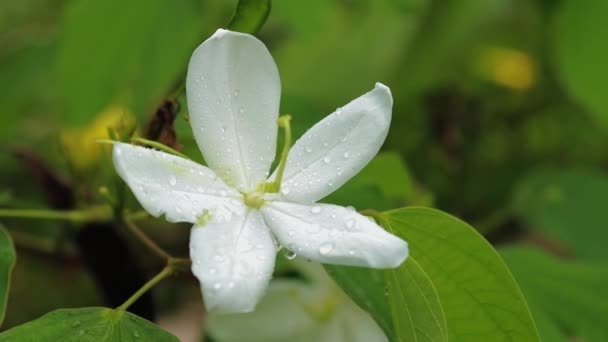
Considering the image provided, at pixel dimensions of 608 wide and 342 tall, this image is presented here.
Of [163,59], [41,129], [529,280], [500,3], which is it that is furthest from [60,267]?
[500,3]

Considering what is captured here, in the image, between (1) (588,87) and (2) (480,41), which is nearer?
(1) (588,87)

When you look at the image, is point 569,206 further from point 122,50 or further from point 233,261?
point 233,261

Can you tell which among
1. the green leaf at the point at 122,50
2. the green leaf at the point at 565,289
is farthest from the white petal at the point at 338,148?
the green leaf at the point at 122,50

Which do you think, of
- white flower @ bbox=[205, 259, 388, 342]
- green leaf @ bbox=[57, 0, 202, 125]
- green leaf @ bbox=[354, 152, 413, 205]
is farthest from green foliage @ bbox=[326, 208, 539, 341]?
green leaf @ bbox=[57, 0, 202, 125]

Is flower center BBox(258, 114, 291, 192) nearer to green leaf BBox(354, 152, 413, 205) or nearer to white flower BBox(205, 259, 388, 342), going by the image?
green leaf BBox(354, 152, 413, 205)

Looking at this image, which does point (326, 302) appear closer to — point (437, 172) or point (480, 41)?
point (437, 172)

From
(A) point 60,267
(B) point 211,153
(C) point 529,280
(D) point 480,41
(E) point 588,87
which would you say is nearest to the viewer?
(B) point 211,153

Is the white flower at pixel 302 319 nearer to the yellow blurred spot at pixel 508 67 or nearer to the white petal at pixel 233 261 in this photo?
the white petal at pixel 233 261

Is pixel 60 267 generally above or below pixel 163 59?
below
